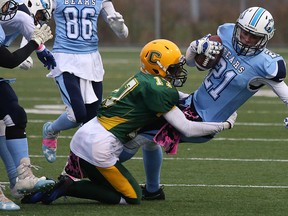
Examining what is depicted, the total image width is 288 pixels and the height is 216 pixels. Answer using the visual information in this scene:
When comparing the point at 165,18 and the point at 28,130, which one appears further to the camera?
the point at 165,18

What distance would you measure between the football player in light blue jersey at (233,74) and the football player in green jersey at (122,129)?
18 centimetres

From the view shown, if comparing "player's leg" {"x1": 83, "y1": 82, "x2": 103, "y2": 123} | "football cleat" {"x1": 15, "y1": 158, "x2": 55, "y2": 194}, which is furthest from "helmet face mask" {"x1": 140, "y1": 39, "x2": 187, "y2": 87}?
"player's leg" {"x1": 83, "y1": 82, "x2": 103, "y2": 123}

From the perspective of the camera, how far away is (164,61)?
6.00m

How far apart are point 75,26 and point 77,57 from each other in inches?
11.0

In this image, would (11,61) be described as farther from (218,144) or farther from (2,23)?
(218,144)

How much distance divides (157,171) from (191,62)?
0.80 metres

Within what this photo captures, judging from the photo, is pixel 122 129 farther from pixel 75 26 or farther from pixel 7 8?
pixel 75 26

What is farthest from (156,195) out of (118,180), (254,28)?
(254,28)

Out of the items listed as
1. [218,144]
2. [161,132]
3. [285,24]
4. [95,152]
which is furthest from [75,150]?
[285,24]

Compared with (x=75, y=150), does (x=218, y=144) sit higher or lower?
lower

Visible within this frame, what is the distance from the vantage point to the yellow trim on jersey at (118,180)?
237 inches

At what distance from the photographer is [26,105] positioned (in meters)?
12.6

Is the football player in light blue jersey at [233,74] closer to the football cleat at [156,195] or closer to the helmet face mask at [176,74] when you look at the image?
the football cleat at [156,195]

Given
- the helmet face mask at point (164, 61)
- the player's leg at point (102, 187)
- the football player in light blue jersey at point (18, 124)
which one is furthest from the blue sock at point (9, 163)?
the helmet face mask at point (164, 61)
